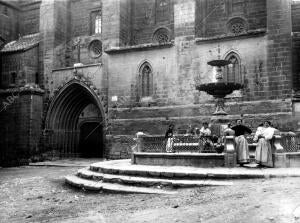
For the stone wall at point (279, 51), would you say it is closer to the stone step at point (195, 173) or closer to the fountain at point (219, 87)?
the fountain at point (219, 87)

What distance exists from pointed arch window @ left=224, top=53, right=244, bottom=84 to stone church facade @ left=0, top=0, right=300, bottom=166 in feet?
0.15

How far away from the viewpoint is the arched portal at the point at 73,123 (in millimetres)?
23500

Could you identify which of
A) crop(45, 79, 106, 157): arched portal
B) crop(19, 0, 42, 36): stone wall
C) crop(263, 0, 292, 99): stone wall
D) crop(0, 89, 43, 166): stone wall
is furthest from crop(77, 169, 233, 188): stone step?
crop(19, 0, 42, 36): stone wall

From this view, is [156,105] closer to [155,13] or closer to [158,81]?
[158,81]

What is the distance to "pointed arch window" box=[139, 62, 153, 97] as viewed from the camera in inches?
800

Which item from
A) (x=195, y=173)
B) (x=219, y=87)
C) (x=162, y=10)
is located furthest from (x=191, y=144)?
(x=162, y=10)

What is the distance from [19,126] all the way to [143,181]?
15204mm

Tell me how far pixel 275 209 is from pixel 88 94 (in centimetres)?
1808

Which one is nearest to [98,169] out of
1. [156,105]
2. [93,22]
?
[156,105]

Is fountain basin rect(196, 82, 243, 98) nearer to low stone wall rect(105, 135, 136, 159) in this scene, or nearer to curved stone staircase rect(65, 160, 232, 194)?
curved stone staircase rect(65, 160, 232, 194)

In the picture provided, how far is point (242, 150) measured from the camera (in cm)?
1073

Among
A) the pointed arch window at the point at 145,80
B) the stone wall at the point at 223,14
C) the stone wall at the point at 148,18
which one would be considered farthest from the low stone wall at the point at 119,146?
the stone wall at the point at 223,14

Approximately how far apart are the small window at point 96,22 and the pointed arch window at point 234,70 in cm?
958

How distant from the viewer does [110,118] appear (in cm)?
2095
